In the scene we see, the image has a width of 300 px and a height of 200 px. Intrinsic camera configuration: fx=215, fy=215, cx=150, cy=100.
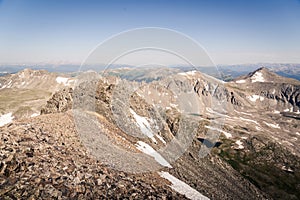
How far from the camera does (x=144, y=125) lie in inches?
2013

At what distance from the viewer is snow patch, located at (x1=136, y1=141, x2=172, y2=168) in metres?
36.0

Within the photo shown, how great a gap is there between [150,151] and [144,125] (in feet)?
42.5

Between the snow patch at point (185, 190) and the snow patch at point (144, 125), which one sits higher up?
the snow patch at point (144, 125)

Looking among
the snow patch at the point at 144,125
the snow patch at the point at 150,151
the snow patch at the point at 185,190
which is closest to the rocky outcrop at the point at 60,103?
the snow patch at the point at 144,125

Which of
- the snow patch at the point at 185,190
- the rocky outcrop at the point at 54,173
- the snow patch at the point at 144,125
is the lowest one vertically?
the snow patch at the point at 185,190

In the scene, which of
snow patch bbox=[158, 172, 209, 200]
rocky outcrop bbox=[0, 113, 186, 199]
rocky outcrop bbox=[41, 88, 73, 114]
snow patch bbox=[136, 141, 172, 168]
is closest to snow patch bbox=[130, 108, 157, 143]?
Answer: snow patch bbox=[136, 141, 172, 168]

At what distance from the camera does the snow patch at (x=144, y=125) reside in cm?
4682

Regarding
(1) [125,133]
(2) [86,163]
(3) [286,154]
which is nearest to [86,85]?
(1) [125,133]

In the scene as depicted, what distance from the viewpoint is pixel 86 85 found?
4712 centimetres

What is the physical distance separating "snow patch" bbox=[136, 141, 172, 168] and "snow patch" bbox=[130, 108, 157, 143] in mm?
5591

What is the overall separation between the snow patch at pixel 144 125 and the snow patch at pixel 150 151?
559cm

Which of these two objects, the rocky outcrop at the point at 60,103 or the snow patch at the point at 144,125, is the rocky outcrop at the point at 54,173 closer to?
the rocky outcrop at the point at 60,103

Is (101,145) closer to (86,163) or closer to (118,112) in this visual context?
→ (86,163)

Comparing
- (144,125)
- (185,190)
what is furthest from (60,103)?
(185,190)
